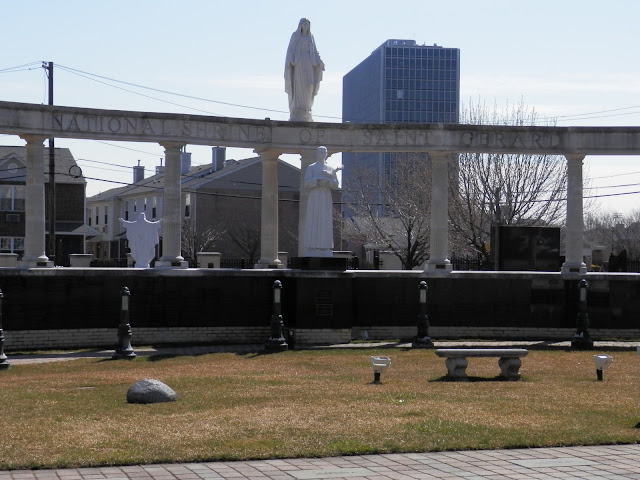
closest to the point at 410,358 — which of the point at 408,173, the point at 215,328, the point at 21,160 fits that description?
the point at 215,328

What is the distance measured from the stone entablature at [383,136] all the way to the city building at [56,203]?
3093cm

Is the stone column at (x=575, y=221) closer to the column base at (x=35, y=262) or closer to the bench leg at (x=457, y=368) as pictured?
the bench leg at (x=457, y=368)

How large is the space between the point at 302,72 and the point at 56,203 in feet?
112

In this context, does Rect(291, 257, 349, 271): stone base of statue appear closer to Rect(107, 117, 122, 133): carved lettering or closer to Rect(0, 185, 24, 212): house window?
Rect(107, 117, 122, 133): carved lettering

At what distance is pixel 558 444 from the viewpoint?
10.4 meters

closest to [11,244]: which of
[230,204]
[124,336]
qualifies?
[230,204]

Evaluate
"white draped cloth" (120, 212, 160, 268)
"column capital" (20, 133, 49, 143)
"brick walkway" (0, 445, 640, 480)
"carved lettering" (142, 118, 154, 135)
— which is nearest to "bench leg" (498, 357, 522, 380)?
"brick walkway" (0, 445, 640, 480)

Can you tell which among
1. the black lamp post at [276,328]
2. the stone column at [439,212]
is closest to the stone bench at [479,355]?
the black lamp post at [276,328]

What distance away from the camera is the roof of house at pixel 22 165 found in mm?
55344

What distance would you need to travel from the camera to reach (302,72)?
87.0 feet

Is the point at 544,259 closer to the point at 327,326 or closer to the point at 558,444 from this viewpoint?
the point at 327,326

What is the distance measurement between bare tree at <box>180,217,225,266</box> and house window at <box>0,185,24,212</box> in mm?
9619

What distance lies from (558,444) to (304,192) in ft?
52.3

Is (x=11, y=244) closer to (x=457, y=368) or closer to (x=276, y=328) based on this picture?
(x=276, y=328)
